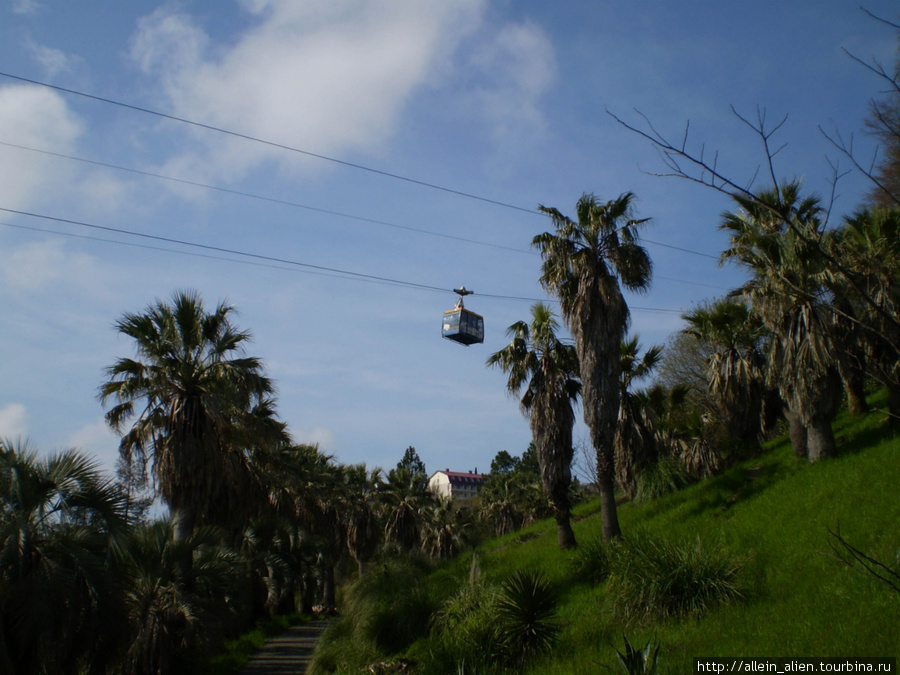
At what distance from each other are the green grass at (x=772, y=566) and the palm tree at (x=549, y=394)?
1933mm

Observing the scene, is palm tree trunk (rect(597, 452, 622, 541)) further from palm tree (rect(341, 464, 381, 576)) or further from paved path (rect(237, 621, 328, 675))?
palm tree (rect(341, 464, 381, 576))

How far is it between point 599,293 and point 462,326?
16.5 ft

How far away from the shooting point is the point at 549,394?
22422mm

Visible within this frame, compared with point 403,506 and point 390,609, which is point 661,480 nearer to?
point 390,609

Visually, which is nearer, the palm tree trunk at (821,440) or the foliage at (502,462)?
the palm tree trunk at (821,440)

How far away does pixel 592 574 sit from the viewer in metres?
17.2

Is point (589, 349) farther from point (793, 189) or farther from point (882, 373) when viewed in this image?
point (882, 373)

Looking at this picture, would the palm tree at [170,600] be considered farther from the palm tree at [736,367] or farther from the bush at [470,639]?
the palm tree at [736,367]

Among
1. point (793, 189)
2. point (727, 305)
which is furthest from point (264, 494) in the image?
point (793, 189)

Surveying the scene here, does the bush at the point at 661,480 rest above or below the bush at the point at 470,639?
above

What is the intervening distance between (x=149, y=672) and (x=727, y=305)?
2269 centimetres

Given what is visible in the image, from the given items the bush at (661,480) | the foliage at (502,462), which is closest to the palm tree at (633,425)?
the bush at (661,480)

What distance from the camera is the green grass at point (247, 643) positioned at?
69.4 feet

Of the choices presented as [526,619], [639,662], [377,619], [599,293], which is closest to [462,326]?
[599,293]
